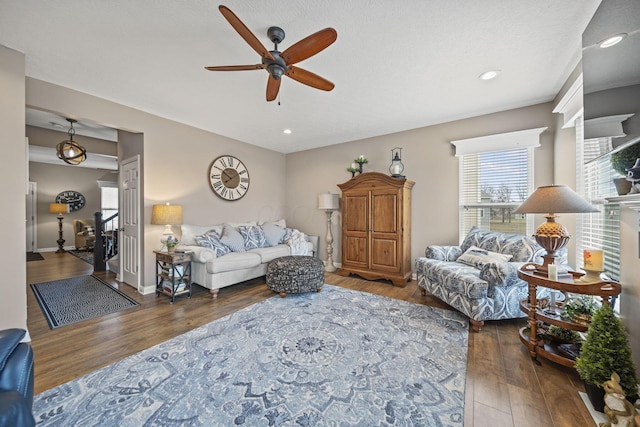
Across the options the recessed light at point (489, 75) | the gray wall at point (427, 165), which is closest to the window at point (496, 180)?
the gray wall at point (427, 165)

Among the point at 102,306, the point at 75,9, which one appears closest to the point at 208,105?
the point at 75,9

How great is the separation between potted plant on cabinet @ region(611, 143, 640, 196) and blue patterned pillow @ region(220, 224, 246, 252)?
4062 mm

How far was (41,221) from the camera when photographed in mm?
6824

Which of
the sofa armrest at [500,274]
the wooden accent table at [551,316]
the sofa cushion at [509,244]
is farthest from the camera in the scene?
the sofa cushion at [509,244]

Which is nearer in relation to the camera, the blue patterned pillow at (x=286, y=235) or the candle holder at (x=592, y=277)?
the candle holder at (x=592, y=277)

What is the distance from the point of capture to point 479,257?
2895mm

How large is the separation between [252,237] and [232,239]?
0.38 meters

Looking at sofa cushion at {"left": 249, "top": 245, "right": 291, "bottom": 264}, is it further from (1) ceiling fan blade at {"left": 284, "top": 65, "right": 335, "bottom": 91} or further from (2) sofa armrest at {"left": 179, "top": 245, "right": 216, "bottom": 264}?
(1) ceiling fan blade at {"left": 284, "top": 65, "right": 335, "bottom": 91}

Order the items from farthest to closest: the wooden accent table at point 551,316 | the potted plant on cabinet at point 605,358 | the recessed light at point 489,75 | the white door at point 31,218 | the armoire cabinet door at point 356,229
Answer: the white door at point 31,218 < the armoire cabinet door at point 356,229 < the recessed light at point 489,75 < the wooden accent table at point 551,316 < the potted plant on cabinet at point 605,358

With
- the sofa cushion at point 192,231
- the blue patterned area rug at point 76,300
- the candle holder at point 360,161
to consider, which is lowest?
the blue patterned area rug at point 76,300

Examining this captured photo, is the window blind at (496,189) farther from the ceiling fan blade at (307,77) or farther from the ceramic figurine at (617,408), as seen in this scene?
the ceiling fan blade at (307,77)

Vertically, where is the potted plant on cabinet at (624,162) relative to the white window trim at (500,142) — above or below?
below

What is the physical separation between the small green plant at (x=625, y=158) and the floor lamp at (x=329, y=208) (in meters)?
3.51

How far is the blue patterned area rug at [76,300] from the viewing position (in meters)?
2.71
